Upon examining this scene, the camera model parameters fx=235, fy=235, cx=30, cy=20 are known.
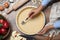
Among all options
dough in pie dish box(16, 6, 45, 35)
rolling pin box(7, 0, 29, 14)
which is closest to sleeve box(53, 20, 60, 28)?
dough in pie dish box(16, 6, 45, 35)

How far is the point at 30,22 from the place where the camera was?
1831mm

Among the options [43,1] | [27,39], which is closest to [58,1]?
[43,1]

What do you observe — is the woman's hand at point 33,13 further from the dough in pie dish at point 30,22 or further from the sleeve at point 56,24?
the sleeve at point 56,24

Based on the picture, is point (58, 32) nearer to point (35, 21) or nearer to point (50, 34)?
point (50, 34)

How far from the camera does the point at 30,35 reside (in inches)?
70.4

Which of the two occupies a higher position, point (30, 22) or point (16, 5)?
point (16, 5)

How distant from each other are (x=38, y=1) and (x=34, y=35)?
27 centimetres

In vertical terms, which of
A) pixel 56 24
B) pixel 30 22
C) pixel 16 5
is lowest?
pixel 56 24

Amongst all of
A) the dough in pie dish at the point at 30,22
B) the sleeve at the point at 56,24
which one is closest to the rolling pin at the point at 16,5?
the dough in pie dish at the point at 30,22

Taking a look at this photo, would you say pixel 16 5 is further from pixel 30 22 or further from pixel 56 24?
pixel 56 24

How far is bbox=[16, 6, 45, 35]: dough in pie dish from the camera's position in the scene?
70.9 inches

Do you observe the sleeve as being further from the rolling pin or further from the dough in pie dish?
the rolling pin

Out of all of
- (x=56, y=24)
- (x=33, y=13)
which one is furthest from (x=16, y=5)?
(x=56, y=24)

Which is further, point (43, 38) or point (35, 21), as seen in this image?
point (35, 21)
